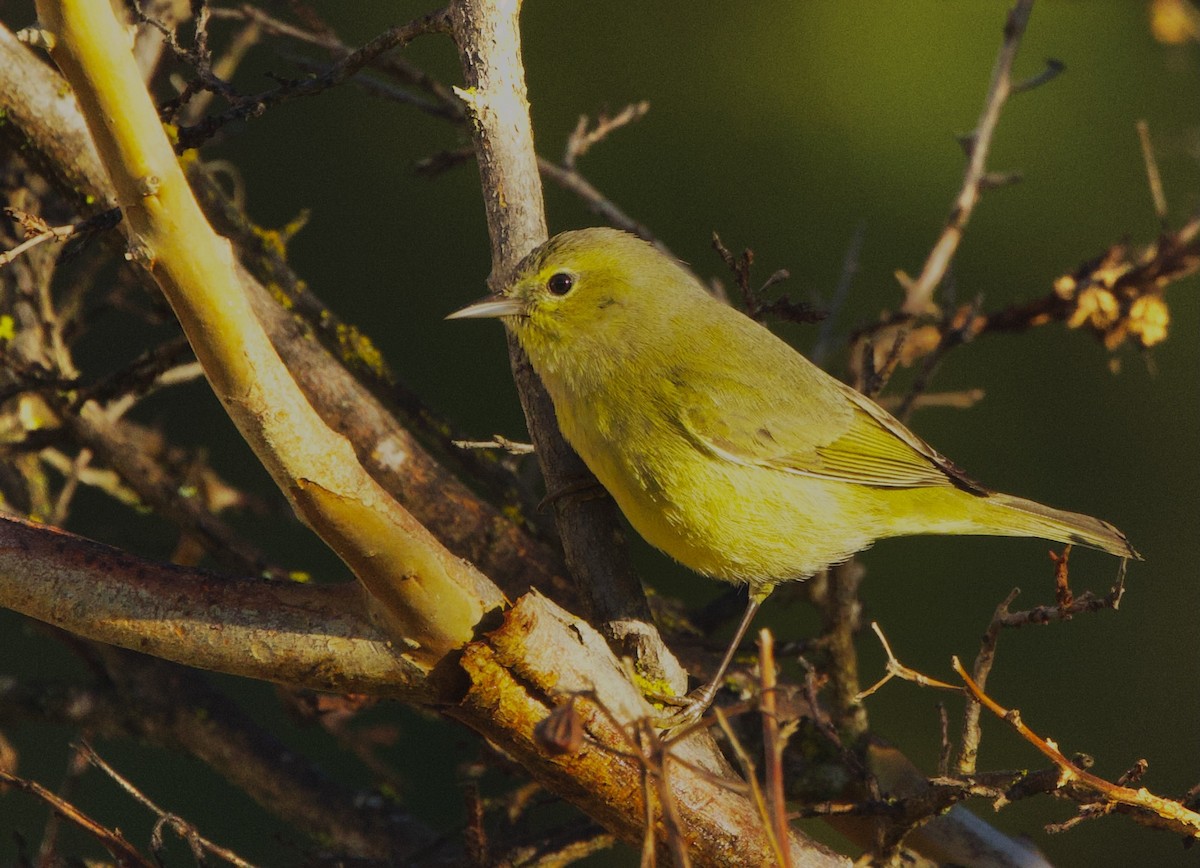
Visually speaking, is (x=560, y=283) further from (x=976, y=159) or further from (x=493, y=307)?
(x=976, y=159)

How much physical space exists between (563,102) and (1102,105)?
6.77 ft

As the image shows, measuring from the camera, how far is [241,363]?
1.57 m

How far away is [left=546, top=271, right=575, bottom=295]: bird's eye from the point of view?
2.76 meters

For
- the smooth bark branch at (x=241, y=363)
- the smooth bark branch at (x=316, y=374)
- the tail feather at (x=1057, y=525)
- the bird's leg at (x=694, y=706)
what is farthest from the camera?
the tail feather at (x=1057, y=525)

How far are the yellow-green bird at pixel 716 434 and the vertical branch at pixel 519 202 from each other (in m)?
0.09

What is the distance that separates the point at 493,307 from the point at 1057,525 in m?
1.61

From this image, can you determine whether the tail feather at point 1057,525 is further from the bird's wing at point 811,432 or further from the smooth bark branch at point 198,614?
the smooth bark branch at point 198,614

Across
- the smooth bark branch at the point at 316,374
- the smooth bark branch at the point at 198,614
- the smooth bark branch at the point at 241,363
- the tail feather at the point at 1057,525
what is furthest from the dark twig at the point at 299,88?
the tail feather at the point at 1057,525

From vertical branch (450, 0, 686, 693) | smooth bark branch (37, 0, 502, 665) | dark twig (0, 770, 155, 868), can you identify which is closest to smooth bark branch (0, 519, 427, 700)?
smooth bark branch (37, 0, 502, 665)

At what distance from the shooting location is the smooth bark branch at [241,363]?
134 cm

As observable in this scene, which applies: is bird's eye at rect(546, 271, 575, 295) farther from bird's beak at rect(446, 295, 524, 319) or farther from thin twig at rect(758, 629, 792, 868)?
thin twig at rect(758, 629, 792, 868)

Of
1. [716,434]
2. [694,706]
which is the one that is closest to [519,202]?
[716,434]

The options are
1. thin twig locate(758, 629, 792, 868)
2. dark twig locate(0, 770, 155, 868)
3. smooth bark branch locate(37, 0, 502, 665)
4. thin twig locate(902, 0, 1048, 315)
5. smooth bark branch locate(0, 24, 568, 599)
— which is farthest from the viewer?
thin twig locate(902, 0, 1048, 315)

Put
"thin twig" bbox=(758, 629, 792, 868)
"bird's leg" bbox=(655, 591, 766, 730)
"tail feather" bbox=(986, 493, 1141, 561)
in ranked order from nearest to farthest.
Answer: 1. "thin twig" bbox=(758, 629, 792, 868)
2. "bird's leg" bbox=(655, 591, 766, 730)
3. "tail feather" bbox=(986, 493, 1141, 561)
